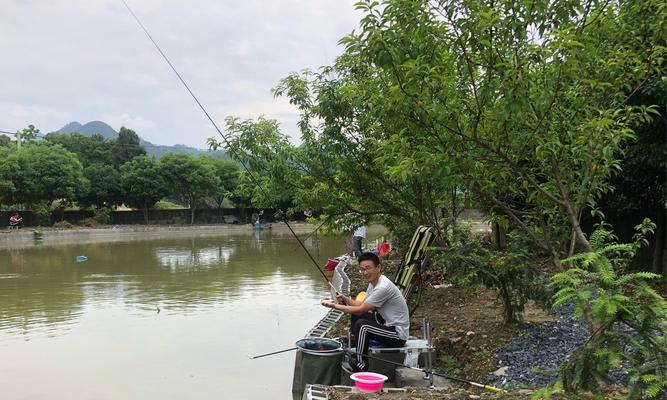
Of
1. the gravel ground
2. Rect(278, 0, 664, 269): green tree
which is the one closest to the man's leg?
the gravel ground

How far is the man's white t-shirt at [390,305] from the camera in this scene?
5.14m

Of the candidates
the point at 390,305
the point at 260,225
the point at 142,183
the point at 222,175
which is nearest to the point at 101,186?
the point at 142,183

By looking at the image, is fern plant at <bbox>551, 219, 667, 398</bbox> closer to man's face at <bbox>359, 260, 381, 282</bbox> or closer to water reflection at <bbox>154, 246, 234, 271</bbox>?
man's face at <bbox>359, 260, 381, 282</bbox>

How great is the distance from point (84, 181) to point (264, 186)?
34.5 meters

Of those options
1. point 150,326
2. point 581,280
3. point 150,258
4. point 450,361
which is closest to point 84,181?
point 150,258

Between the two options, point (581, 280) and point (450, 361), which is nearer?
point (581, 280)

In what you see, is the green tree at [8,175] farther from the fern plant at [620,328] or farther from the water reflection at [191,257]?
the fern plant at [620,328]

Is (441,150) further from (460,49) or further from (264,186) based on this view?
(264,186)

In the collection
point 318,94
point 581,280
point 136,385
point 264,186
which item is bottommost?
point 136,385

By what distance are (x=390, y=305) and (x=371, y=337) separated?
36 cm

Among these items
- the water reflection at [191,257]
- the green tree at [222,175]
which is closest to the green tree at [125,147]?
the green tree at [222,175]

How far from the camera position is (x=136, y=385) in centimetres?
661

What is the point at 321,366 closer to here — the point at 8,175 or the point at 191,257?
the point at 191,257

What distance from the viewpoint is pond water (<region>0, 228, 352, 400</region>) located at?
664 cm
